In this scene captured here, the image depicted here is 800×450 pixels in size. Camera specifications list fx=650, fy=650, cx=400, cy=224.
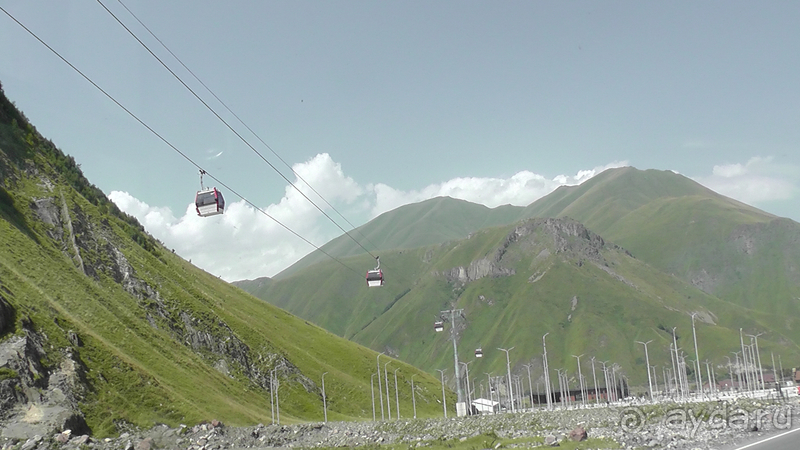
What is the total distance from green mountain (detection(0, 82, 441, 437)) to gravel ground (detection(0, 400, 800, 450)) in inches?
204

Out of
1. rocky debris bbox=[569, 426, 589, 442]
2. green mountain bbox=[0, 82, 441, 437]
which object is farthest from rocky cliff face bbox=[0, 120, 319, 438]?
rocky debris bbox=[569, 426, 589, 442]

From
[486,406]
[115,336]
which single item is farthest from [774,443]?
[486,406]

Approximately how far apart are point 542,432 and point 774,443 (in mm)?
27133

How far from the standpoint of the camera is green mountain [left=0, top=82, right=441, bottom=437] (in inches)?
2995

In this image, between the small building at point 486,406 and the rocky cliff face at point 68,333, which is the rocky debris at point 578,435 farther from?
the small building at point 486,406

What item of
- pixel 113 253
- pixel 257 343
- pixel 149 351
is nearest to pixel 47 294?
pixel 149 351

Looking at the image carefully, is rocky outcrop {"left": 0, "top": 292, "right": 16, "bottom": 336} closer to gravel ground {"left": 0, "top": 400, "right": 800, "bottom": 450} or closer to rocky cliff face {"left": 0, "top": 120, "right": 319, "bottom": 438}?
rocky cliff face {"left": 0, "top": 120, "right": 319, "bottom": 438}

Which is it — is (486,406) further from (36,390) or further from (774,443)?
(774,443)

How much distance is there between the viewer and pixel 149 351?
10200cm

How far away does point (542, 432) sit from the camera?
59.3 metres

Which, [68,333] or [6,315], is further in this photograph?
[68,333]

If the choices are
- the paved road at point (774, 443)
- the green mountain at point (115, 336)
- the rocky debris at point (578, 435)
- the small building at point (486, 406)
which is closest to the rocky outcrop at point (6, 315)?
the green mountain at point (115, 336)

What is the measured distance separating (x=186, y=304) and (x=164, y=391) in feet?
177

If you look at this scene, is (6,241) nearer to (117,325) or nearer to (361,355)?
(117,325)
